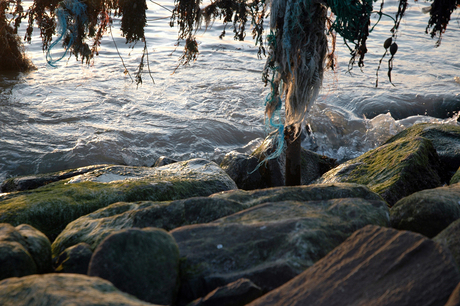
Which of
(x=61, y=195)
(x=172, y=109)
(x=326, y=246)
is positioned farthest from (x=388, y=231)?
(x=172, y=109)

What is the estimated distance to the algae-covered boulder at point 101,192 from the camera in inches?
122

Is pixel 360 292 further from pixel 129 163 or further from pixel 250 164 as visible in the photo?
pixel 129 163

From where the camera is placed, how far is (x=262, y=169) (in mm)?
5281

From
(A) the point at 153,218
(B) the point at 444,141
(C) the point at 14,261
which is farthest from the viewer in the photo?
(B) the point at 444,141

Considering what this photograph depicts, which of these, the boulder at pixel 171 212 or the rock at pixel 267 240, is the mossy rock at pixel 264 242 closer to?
the rock at pixel 267 240

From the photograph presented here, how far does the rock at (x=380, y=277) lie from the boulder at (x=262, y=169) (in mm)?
3340

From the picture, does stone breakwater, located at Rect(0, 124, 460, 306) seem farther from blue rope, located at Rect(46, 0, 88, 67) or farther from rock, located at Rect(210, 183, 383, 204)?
blue rope, located at Rect(46, 0, 88, 67)

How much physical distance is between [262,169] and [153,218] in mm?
2923

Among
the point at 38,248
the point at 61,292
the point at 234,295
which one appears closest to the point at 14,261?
the point at 38,248

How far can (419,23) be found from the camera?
17891 mm

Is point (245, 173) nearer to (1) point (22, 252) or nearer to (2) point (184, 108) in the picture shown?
(1) point (22, 252)

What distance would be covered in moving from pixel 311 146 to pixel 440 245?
221 inches

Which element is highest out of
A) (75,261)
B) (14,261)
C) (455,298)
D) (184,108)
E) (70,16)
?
(70,16)

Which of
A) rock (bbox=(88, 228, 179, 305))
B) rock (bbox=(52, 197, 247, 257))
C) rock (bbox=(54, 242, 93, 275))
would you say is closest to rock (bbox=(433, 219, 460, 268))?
rock (bbox=(52, 197, 247, 257))
